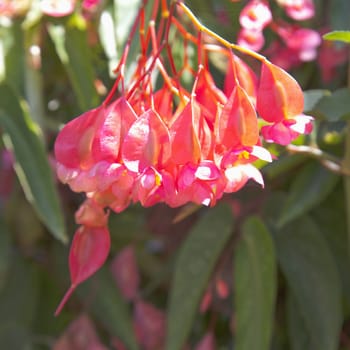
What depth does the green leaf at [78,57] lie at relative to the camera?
819 millimetres

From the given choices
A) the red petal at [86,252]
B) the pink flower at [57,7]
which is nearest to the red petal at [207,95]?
the red petal at [86,252]

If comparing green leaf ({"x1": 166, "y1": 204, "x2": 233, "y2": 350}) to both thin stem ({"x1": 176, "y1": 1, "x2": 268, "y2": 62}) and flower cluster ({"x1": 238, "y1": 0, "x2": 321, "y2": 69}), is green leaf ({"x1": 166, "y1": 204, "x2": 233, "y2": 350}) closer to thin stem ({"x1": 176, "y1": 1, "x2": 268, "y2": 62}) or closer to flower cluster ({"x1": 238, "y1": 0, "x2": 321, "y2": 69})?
flower cluster ({"x1": 238, "y1": 0, "x2": 321, "y2": 69})

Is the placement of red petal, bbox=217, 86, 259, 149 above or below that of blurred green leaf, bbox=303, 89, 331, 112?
above

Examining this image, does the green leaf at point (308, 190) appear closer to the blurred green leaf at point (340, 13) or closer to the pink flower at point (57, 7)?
the blurred green leaf at point (340, 13)

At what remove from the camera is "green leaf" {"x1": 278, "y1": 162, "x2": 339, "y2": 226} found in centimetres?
86

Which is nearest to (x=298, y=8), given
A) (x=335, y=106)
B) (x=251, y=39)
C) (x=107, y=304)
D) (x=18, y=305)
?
(x=251, y=39)

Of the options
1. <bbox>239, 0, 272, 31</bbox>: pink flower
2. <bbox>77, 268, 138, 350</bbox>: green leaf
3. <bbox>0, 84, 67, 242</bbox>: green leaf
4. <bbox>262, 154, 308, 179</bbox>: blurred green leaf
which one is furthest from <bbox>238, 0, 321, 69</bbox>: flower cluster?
<bbox>77, 268, 138, 350</bbox>: green leaf

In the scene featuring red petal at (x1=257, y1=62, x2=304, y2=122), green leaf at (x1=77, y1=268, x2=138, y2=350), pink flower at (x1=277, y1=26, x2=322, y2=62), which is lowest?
green leaf at (x1=77, y1=268, x2=138, y2=350)

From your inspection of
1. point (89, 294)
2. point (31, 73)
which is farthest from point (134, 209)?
point (31, 73)

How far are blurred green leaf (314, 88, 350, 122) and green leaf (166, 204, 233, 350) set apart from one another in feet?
0.81

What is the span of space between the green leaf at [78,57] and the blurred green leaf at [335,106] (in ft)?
0.73

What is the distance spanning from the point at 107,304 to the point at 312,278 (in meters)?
0.26

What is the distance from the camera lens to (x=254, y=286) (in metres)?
0.84

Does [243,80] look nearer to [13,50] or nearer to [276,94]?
[276,94]
